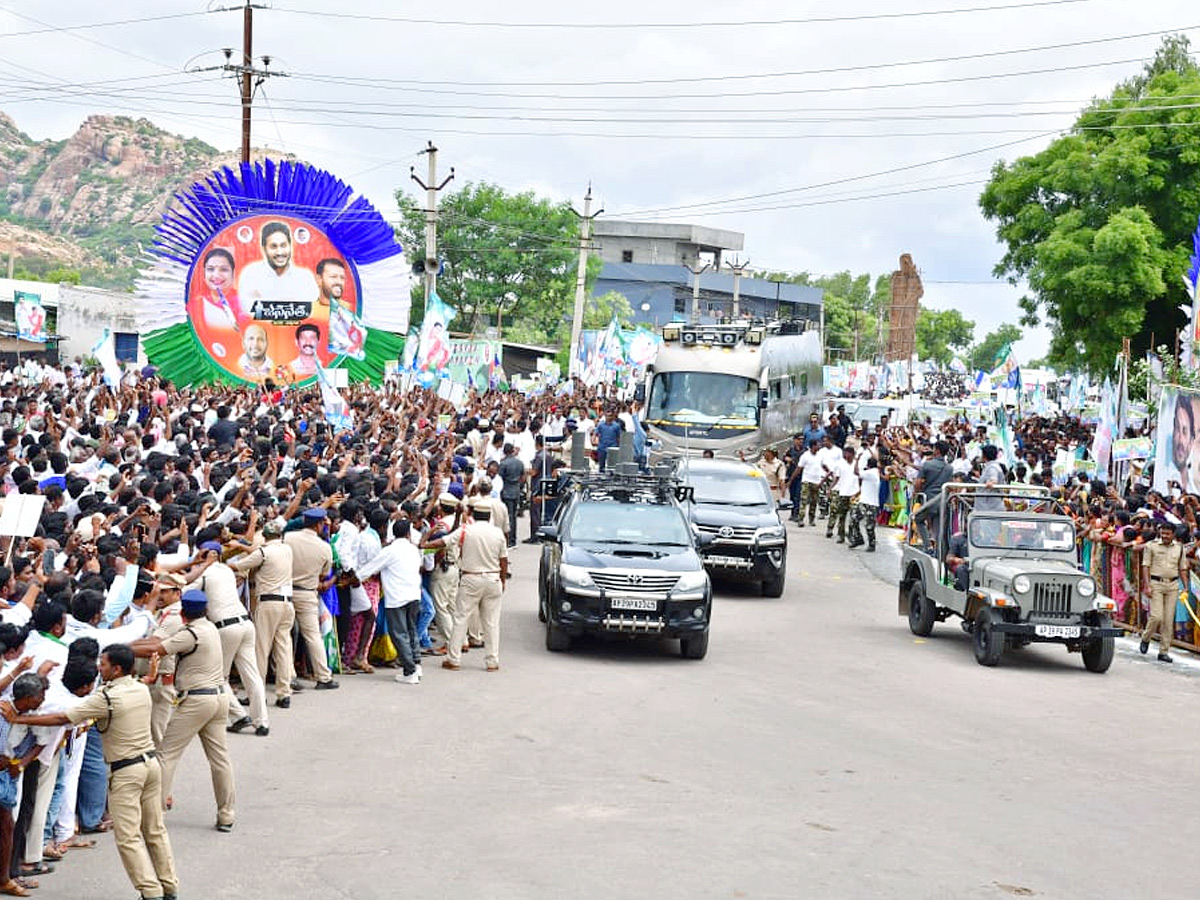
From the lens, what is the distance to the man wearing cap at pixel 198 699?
9305 millimetres

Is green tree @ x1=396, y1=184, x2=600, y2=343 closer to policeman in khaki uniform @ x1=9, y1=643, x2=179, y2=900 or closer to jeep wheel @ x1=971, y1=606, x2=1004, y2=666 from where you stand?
jeep wheel @ x1=971, y1=606, x2=1004, y2=666

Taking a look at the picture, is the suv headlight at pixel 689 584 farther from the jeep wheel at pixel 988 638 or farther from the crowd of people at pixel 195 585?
the jeep wheel at pixel 988 638

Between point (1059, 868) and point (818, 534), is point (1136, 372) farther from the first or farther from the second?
point (1059, 868)

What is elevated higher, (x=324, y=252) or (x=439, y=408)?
(x=324, y=252)

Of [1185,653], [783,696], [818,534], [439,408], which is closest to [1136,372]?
[818,534]

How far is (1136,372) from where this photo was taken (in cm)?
4134

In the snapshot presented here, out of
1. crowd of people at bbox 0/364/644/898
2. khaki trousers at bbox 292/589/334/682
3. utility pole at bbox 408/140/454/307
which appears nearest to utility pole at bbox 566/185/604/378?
utility pole at bbox 408/140/454/307

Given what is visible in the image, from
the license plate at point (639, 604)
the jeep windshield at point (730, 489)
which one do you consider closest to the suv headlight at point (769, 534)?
the jeep windshield at point (730, 489)

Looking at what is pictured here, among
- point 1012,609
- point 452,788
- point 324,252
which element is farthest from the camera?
point 324,252

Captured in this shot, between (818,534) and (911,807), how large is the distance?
20.5 metres

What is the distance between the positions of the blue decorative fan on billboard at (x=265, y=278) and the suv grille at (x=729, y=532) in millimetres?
17388

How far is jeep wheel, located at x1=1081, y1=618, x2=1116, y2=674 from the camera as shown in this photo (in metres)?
16.8

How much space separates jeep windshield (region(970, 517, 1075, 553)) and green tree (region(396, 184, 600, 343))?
64.0 meters

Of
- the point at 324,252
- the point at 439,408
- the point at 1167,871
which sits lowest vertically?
the point at 1167,871
